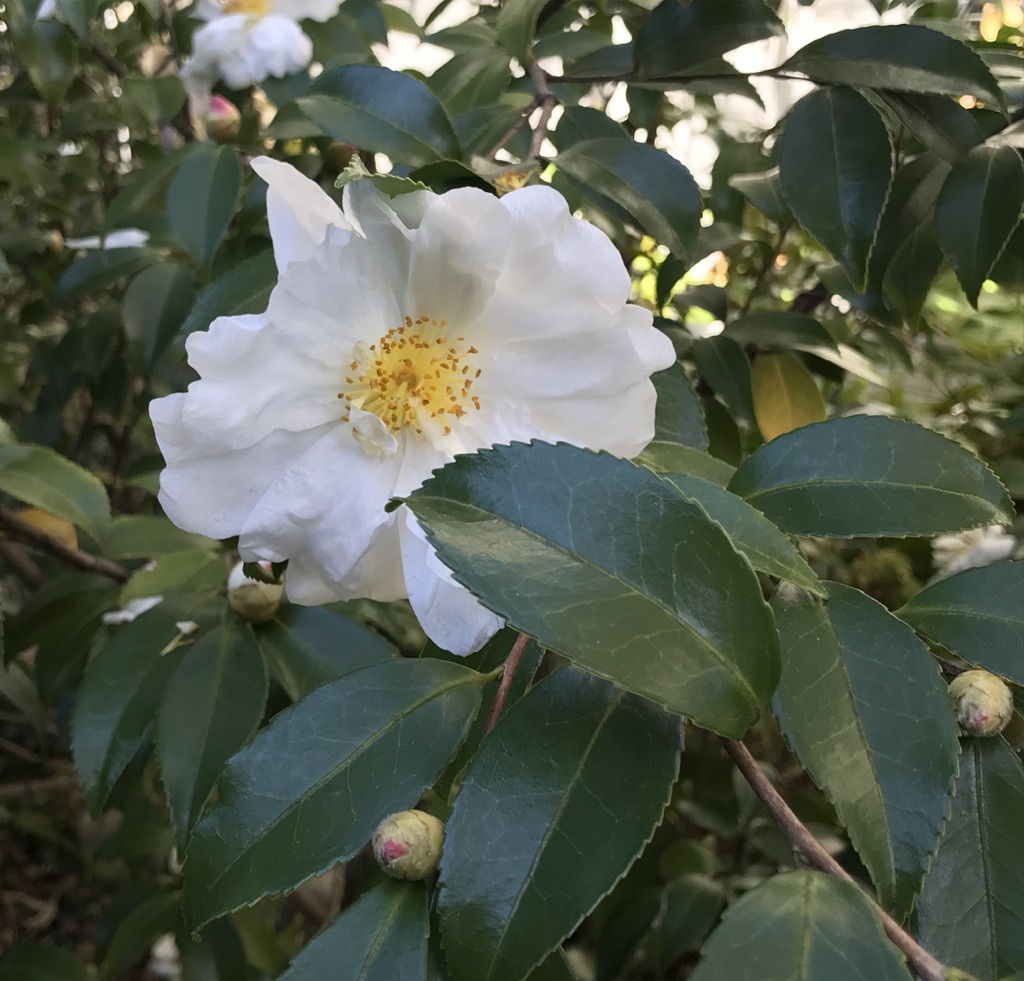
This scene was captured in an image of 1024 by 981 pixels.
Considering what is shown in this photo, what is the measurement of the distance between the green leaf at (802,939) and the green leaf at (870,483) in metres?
0.15

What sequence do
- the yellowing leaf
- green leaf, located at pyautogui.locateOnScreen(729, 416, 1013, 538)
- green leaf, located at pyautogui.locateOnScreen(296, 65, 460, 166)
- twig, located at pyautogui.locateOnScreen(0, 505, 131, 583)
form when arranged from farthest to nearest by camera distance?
the yellowing leaf → twig, located at pyautogui.locateOnScreen(0, 505, 131, 583) → green leaf, located at pyautogui.locateOnScreen(296, 65, 460, 166) → green leaf, located at pyautogui.locateOnScreen(729, 416, 1013, 538)

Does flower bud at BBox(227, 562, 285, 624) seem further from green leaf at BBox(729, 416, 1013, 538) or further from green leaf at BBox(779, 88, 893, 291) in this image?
green leaf at BBox(779, 88, 893, 291)

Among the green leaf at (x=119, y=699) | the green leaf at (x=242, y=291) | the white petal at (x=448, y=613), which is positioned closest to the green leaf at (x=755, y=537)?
the white petal at (x=448, y=613)

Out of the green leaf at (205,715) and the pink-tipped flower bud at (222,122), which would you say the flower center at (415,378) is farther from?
the pink-tipped flower bud at (222,122)

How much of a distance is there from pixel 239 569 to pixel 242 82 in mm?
576

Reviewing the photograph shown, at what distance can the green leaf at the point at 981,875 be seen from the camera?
33 centimetres

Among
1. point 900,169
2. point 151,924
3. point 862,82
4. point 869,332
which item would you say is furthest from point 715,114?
point 151,924

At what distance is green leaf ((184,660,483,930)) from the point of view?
333 millimetres

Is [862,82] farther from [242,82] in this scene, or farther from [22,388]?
[22,388]

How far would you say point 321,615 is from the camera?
58 centimetres

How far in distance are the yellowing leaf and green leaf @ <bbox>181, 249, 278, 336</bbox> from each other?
453mm

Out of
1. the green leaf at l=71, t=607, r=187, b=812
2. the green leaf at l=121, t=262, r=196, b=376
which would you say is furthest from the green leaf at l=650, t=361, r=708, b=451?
the green leaf at l=121, t=262, r=196, b=376

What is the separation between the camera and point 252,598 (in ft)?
1.85

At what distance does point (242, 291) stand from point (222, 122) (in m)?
0.43
